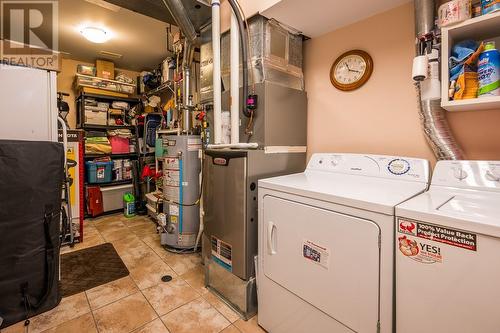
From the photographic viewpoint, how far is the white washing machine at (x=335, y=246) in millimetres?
998

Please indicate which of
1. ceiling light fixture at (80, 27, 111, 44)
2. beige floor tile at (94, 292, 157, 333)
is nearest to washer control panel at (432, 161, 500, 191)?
beige floor tile at (94, 292, 157, 333)

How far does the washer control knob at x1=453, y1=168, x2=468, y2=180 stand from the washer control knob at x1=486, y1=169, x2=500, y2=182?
3.2 inches

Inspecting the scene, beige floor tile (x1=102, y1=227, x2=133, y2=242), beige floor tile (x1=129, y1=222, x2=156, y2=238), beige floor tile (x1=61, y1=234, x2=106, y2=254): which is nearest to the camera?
beige floor tile (x1=61, y1=234, x2=106, y2=254)

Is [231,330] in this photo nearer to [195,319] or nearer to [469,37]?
[195,319]

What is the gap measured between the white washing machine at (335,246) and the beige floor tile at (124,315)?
85 centimetres

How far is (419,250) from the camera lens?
88 cm

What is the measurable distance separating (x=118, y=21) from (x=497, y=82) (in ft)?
11.8

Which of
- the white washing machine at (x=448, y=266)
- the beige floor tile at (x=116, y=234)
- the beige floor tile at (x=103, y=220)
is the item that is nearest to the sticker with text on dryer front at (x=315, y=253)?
the white washing machine at (x=448, y=266)

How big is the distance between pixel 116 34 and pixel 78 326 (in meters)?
3.41

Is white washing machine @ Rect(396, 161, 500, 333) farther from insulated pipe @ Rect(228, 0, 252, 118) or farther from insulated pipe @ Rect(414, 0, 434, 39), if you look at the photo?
insulated pipe @ Rect(228, 0, 252, 118)

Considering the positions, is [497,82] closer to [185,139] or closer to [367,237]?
[367,237]

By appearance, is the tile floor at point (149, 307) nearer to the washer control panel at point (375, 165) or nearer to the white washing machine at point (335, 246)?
the white washing machine at point (335, 246)

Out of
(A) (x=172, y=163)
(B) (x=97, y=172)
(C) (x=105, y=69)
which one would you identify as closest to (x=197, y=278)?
(A) (x=172, y=163)

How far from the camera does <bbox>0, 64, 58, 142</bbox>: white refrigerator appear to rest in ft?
5.57
